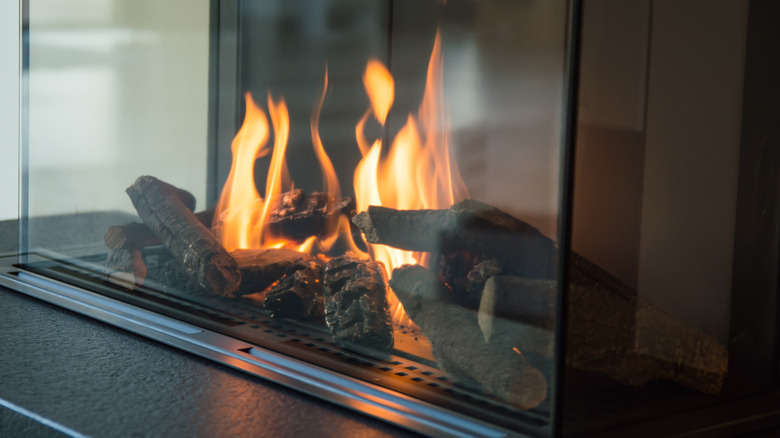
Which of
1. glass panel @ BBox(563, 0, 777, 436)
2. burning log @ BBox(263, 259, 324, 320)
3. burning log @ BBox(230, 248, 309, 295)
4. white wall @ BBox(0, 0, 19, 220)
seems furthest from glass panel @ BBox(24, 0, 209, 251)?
white wall @ BBox(0, 0, 19, 220)

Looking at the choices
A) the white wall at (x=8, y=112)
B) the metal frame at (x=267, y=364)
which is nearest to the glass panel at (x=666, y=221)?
the metal frame at (x=267, y=364)

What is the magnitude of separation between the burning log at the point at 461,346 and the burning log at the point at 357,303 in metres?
0.04

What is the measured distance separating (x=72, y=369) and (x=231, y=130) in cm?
42

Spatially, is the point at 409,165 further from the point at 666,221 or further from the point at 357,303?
the point at 666,221

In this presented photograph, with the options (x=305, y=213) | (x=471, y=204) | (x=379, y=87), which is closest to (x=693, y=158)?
(x=471, y=204)

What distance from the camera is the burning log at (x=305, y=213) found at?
1.15 meters

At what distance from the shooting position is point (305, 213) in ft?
3.97

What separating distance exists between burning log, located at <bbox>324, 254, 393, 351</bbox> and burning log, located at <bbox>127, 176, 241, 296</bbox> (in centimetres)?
22

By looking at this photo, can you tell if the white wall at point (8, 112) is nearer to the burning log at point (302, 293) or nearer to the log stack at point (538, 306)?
the burning log at point (302, 293)

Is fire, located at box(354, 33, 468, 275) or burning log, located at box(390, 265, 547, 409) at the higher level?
fire, located at box(354, 33, 468, 275)

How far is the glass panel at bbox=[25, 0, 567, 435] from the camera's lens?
91 cm

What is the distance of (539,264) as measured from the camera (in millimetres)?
872

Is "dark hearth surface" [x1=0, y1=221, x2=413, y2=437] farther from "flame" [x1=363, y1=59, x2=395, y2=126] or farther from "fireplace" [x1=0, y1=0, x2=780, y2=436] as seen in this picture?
"flame" [x1=363, y1=59, x2=395, y2=126]

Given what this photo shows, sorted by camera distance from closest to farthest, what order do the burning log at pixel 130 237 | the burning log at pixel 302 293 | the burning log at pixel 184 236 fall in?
1. the burning log at pixel 302 293
2. the burning log at pixel 184 236
3. the burning log at pixel 130 237
